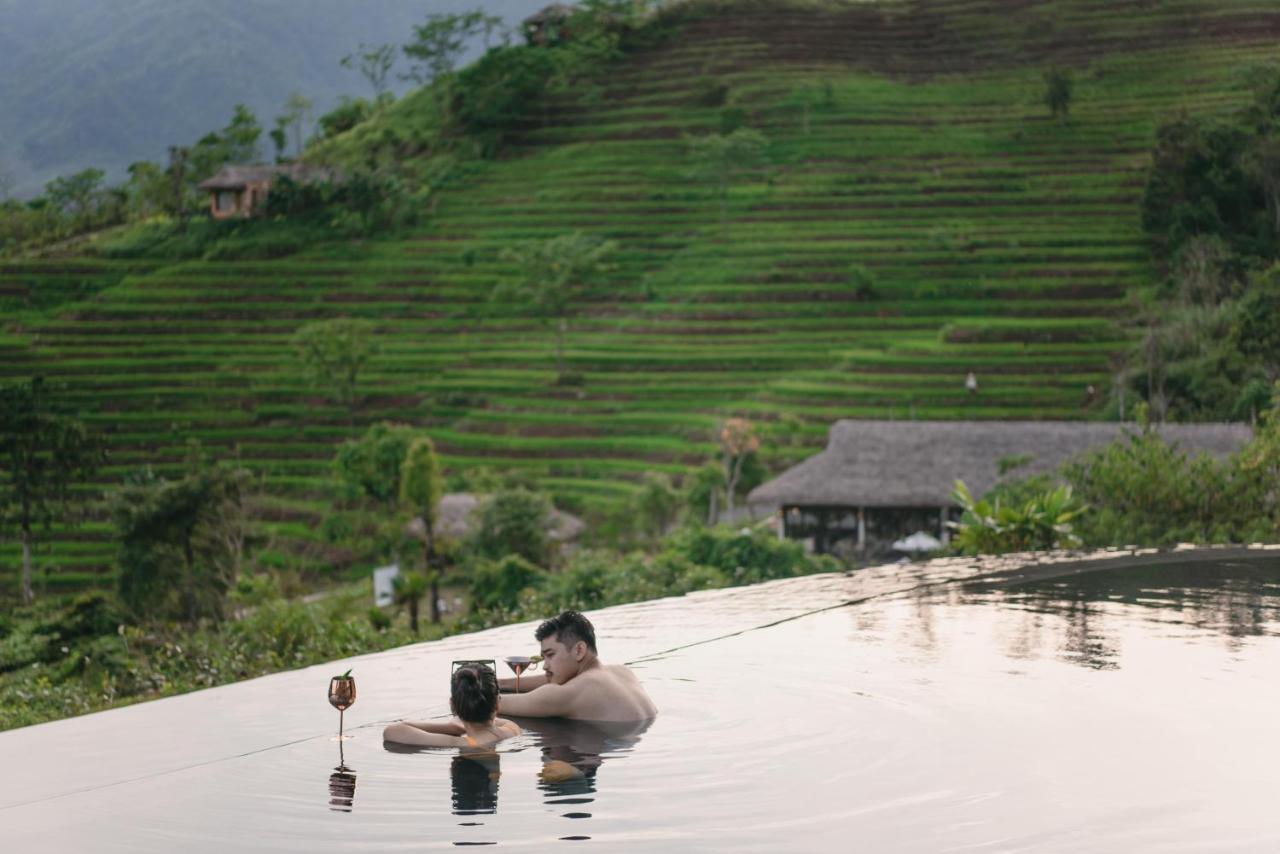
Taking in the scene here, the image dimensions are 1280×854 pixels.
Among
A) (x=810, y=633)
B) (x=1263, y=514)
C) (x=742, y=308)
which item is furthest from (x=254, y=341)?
(x=810, y=633)

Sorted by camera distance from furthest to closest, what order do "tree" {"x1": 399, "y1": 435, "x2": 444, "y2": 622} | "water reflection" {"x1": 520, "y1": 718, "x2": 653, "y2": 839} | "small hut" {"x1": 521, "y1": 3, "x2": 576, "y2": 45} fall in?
"small hut" {"x1": 521, "y1": 3, "x2": 576, "y2": 45}, "tree" {"x1": 399, "y1": 435, "x2": 444, "y2": 622}, "water reflection" {"x1": 520, "y1": 718, "x2": 653, "y2": 839}

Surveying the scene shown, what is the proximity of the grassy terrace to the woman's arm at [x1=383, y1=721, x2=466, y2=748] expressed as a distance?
91.7 ft

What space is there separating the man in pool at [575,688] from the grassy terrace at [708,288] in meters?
27.5

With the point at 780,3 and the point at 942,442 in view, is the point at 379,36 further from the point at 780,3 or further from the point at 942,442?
the point at 942,442

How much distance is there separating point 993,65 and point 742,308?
24.7 meters

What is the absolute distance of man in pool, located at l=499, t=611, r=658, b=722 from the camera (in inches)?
233

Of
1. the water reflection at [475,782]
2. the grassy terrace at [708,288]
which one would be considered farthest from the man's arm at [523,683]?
the grassy terrace at [708,288]

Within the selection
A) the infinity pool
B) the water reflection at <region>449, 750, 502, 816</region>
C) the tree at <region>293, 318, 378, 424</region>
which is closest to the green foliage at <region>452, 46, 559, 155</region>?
the tree at <region>293, 318, 378, 424</region>

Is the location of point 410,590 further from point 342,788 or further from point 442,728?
point 342,788

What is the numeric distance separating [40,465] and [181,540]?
10.3 meters

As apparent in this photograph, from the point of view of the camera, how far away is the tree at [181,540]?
24516 mm

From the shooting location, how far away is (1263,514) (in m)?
14.0

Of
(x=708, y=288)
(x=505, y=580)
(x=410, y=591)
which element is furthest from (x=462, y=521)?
(x=708, y=288)

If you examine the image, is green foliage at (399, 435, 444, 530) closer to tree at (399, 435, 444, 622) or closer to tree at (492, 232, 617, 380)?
tree at (399, 435, 444, 622)
